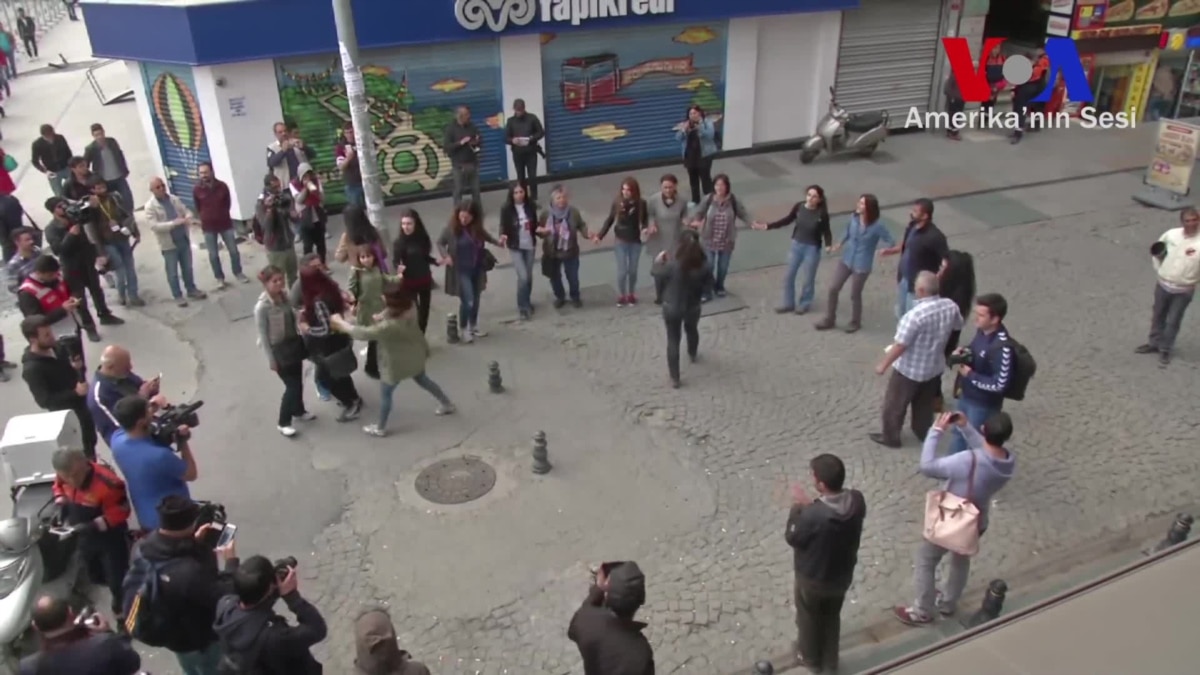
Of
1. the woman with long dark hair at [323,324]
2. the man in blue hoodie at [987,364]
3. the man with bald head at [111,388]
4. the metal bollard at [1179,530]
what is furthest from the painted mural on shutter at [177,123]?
the metal bollard at [1179,530]

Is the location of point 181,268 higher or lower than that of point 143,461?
lower

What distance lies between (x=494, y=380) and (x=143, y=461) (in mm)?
4067

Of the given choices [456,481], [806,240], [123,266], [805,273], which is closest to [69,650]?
[456,481]

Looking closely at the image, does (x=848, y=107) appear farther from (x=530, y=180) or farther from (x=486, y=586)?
(x=486, y=586)

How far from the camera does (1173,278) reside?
9.90 m

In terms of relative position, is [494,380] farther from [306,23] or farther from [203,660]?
[306,23]

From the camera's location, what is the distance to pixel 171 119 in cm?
1448

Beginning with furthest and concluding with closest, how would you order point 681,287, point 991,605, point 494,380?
1. point 494,380
2. point 681,287
3. point 991,605

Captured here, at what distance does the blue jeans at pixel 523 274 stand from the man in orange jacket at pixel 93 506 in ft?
18.1

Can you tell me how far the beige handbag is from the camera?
6.16m

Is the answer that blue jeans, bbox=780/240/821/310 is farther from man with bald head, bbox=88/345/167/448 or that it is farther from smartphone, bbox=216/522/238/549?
smartphone, bbox=216/522/238/549

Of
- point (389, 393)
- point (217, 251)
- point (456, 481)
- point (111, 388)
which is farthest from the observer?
point (217, 251)

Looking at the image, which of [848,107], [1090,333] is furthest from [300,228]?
[848,107]

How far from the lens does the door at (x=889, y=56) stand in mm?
17609
